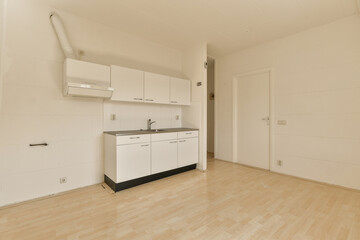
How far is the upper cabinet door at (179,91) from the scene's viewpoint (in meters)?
3.51

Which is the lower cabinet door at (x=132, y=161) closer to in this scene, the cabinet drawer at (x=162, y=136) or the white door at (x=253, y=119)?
the cabinet drawer at (x=162, y=136)

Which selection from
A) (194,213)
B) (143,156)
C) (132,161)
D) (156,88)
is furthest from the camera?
(156,88)

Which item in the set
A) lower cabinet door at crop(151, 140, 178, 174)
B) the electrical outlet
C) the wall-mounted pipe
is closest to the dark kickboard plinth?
lower cabinet door at crop(151, 140, 178, 174)

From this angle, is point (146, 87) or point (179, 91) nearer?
point (146, 87)

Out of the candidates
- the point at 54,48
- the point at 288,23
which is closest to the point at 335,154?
the point at 288,23

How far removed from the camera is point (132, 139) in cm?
268

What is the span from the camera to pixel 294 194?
2479mm

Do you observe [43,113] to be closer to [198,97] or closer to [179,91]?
[179,91]

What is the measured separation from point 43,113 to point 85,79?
2.45 feet

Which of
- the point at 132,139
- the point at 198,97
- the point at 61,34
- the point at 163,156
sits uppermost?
the point at 61,34

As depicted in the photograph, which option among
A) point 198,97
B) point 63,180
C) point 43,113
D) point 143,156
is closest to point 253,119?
point 198,97

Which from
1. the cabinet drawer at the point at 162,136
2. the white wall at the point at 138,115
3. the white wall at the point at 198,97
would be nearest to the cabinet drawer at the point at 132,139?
the cabinet drawer at the point at 162,136

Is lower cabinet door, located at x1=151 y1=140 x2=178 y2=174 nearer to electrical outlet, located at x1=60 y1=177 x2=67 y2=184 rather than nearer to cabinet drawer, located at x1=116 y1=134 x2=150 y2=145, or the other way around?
cabinet drawer, located at x1=116 y1=134 x2=150 y2=145

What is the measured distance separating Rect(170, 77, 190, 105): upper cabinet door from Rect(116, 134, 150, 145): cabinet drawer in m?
1.02
